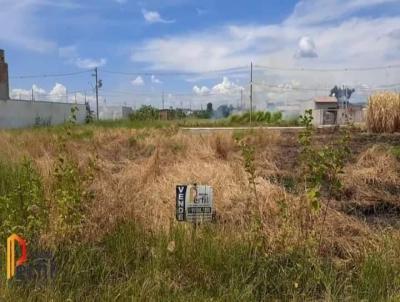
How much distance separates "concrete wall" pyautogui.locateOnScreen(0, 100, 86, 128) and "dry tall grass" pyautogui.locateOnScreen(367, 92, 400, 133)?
24422 mm

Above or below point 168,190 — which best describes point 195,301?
below

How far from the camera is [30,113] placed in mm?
42969

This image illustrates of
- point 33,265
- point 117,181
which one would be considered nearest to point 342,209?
point 117,181

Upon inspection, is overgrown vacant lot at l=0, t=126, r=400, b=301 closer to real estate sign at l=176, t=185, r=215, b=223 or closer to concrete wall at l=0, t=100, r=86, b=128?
real estate sign at l=176, t=185, r=215, b=223

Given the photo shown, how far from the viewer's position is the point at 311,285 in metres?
3.92

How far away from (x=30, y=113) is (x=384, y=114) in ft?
109

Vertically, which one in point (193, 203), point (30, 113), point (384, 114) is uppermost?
point (30, 113)

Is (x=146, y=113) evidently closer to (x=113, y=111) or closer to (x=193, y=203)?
(x=113, y=111)

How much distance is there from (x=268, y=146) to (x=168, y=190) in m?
6.54

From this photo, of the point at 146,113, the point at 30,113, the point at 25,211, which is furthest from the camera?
the point at 146,113

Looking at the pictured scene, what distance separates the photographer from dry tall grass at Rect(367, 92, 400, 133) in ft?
61.0

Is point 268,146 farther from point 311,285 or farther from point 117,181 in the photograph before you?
point 311,285

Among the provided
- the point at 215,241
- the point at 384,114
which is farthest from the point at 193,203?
the point at 384,114

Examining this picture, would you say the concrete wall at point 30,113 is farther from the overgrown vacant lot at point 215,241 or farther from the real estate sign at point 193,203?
the real estate sign at point 193,203
